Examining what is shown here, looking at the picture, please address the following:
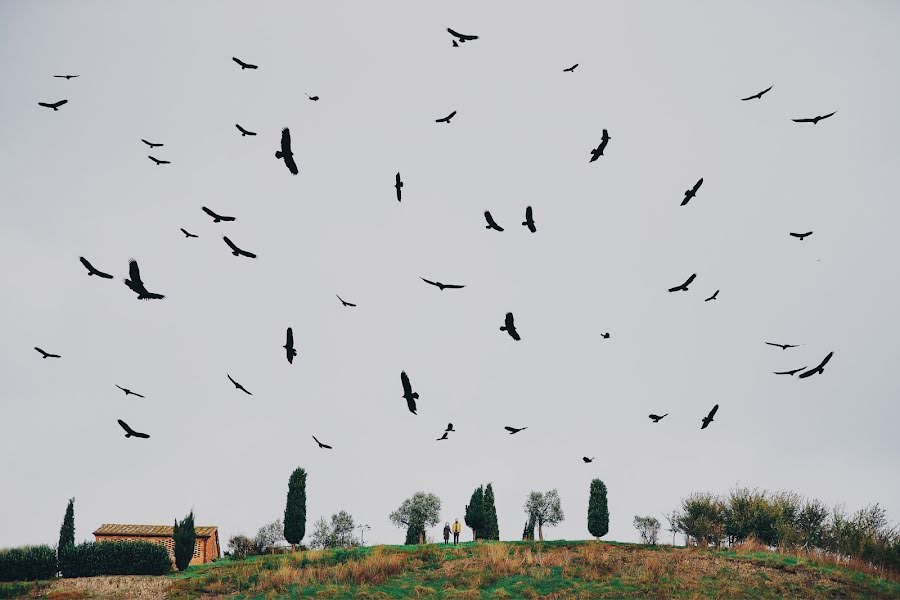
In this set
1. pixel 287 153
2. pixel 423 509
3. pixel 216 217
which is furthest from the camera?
pixel 423 509

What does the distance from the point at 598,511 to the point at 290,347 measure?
37.8m

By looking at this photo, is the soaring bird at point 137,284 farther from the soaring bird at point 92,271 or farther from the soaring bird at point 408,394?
the soaring bird at point 408,394

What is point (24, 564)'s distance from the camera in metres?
32.4

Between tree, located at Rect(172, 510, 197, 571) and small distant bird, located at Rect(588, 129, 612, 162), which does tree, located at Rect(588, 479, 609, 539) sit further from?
small distant bird, located at Rect(588, 129, 612, 162)

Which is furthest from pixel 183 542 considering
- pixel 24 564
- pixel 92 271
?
pixel 92 271

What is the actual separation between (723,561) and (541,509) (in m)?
39.0

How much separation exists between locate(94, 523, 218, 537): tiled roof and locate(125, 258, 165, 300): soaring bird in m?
41.8

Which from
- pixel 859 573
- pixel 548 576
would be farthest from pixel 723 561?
pixel 548 576

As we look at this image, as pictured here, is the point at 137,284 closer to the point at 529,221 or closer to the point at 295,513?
the point at 529,221

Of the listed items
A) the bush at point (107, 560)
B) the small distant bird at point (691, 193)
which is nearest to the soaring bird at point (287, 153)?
the small distant bird at point (691, 193)

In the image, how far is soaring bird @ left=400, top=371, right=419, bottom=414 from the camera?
39.9 ft

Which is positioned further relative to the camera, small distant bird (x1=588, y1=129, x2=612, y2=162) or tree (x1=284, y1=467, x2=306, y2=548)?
tree (x1=284, y1=467, x2=306, y2=548)

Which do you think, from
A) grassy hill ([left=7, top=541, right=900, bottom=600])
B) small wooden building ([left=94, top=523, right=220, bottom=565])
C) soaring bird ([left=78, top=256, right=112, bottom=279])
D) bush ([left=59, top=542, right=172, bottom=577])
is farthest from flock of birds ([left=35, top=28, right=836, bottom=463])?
small wooden building ([left=94, top=523, right=220, bottom=565])

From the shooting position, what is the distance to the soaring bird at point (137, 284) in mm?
12648
